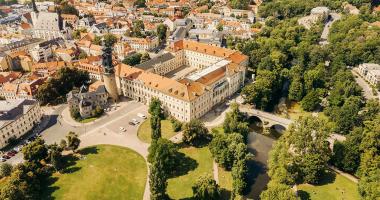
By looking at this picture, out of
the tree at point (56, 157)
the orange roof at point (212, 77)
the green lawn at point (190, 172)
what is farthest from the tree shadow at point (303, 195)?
the tree at point (56, 157)

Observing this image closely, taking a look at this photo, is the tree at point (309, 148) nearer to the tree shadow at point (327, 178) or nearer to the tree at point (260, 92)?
the tree shadow at point (327, 178)

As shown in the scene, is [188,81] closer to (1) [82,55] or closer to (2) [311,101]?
(2) [311,101]

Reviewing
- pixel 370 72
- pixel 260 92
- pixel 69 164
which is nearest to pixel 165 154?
pixel 69 164

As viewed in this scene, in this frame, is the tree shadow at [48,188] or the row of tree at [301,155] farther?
the row of tree at [301,155]

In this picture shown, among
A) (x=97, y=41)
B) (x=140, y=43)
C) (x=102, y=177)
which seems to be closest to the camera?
(x=102, y=177)

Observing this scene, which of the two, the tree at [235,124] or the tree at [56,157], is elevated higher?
the tree at [235,124]

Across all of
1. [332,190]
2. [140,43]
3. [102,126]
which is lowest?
[332,190]

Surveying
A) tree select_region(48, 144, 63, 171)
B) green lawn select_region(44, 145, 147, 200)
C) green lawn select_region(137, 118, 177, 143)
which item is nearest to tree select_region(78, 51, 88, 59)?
green lawn select_region(137, 118, 177, 143)

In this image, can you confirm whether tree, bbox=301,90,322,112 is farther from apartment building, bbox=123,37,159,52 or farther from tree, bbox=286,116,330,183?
apartment building, bbox=123,37,159,52
